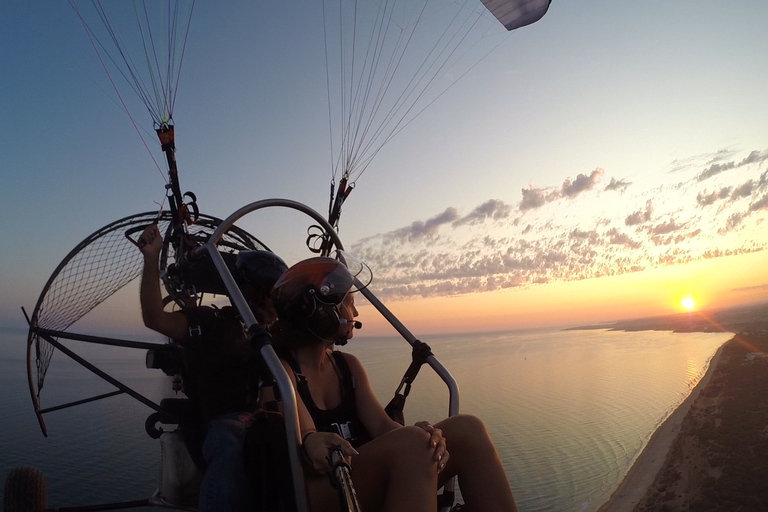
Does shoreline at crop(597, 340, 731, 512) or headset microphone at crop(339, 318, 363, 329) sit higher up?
headset microphone at crop(339, 318, 363, 329)

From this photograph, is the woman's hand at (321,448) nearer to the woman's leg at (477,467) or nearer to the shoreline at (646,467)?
the woman's leg at (477,467)

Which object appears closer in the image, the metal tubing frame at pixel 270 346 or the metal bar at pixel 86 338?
the metal tubing frame at pixel 270 346

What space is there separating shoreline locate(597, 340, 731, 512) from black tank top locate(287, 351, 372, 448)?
61.7 ft

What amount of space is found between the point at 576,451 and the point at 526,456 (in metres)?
3.47

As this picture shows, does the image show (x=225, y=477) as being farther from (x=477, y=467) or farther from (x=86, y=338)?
(x=86, y=338)

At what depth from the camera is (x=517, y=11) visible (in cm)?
715

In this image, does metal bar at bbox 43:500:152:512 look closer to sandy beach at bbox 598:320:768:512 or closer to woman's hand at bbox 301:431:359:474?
woman's hand at bbox 301:431:359:474

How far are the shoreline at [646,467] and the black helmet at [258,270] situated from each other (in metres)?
19.1

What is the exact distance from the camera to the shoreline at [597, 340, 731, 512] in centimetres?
1828

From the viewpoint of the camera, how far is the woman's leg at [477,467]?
1.99 m

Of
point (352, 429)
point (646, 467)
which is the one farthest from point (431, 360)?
point (646, 467)

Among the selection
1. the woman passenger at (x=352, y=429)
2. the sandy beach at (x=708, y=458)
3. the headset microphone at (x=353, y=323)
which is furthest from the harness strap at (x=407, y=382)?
the sandy beach at (x=708, y=458)

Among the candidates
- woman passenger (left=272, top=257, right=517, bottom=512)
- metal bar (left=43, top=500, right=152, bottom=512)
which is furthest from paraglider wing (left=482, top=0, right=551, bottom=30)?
metal bar (left=43, top=500, right=152, bottom=512)

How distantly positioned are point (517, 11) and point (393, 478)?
7.32 m
